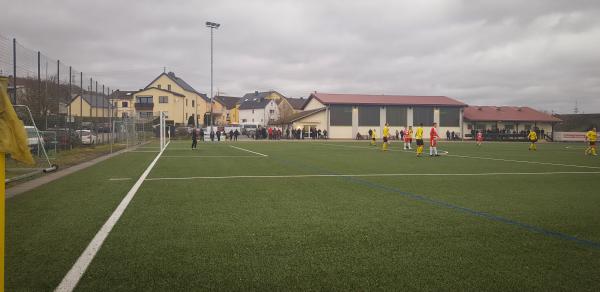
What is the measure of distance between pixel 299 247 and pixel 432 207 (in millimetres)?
3402

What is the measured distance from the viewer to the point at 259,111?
100000 millimetres

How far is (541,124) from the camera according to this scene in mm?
69000

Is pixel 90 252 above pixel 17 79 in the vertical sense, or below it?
below

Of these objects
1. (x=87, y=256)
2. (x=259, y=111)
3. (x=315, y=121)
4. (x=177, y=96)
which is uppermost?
(x=177, y=96)

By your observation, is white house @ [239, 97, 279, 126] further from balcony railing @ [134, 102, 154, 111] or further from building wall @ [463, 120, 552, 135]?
building wall @ [463, 120, 552, 135]

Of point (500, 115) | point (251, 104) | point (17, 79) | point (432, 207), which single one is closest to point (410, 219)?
point (432, 207)

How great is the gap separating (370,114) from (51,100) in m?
49.1

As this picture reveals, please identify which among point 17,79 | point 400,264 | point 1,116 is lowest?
point 400,264

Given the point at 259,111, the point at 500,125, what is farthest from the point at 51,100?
the point at 259,111

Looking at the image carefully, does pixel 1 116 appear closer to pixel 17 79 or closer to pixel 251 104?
pixel 17 79

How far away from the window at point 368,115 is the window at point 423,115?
20.6ft

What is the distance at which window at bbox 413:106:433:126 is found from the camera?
66000 millimetres

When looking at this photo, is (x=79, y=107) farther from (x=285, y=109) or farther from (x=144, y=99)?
(x=285, y=109)

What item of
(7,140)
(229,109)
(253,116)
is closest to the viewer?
(7,140)
